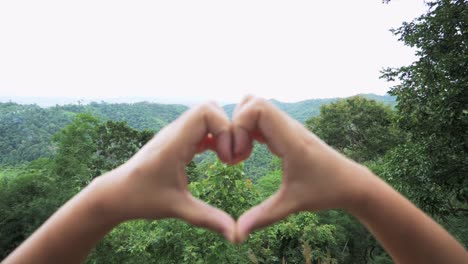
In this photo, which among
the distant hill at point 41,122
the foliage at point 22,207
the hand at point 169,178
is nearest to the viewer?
the hand at point 169,178

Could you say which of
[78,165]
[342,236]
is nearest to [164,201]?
[342,236]

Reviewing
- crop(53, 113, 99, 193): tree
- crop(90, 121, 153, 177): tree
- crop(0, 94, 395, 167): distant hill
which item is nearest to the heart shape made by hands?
crop(53, 113, 99, 193): tree

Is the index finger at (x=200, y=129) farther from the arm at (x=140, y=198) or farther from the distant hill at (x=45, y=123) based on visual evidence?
the distant hill at (x=45, y=123)

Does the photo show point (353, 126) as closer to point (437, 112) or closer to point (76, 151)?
point (437, 112)

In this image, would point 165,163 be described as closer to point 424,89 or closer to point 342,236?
point 424,89

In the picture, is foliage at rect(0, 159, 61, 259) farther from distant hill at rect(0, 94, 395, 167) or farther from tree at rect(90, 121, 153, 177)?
distant hill at rect(0, 94, 395, 167)

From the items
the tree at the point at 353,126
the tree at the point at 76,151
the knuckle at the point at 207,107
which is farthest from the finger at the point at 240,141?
the tree at the point at 353,126

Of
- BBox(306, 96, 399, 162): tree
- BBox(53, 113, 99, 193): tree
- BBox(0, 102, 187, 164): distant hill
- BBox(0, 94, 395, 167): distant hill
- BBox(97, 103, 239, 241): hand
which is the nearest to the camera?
BBox(97, 103, 239, 241): hand
